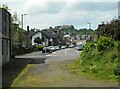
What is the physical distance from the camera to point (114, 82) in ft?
57.1

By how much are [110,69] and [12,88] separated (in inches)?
294

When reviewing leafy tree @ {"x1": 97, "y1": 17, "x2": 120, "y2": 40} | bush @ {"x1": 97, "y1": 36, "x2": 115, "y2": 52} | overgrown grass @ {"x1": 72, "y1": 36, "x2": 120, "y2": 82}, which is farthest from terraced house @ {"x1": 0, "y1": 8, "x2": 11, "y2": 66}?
leafy tree @ {"x1": 97, "y1": 17, "x2": 120, "y2": 40}

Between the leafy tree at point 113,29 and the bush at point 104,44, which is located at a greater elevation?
the leafy tree at point 113,29

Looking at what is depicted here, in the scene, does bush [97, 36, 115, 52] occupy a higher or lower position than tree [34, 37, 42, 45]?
lower

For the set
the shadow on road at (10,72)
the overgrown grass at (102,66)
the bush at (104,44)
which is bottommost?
the shadow on road at (10,72)

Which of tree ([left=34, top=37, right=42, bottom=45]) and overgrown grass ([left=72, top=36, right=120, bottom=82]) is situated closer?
overgrown grass ([left=72, top=36, right=120, bottom=82])

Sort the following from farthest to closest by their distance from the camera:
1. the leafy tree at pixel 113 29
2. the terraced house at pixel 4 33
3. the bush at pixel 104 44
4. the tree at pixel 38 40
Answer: the tree at pixel 38 40, the leafy tree at pixel 113 29, the terraced house at pixel 4 33, the bush at pixel 104 44

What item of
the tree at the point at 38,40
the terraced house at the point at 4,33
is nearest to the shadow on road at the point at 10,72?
the terraced house at the point at 4,33

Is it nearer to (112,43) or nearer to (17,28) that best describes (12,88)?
(112,43)

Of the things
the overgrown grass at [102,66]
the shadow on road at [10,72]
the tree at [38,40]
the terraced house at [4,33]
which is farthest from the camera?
the tree at [38,40]

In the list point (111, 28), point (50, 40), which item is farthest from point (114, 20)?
point (50, 40)

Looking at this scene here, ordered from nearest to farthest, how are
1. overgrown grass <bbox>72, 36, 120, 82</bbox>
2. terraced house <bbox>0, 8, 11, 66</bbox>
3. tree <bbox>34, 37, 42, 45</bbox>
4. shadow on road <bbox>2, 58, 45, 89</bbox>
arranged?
shadow on road <bbox>2, 58, 45, 89</bbox> → overgrown grass <bbox>72, 36, 120, 82</bbox> → terraced house <bbox>0, 8, 11, 66</bbox> → tree <bbox>34, 37, 42, 45</bbox>

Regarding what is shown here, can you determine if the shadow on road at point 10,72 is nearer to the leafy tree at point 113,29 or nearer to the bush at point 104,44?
the bush at point 104,44

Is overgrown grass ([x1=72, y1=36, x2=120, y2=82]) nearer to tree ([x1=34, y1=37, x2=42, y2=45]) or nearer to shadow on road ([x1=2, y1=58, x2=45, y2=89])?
shadow on road ([x1=2, y1=58, x2=45, y2=89])
